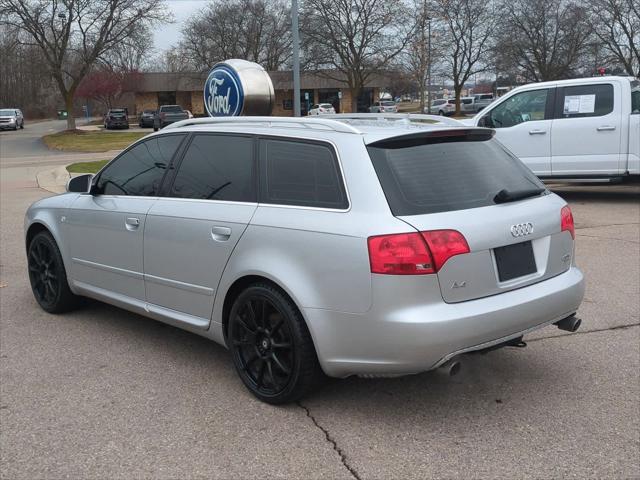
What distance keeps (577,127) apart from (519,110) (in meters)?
1.03

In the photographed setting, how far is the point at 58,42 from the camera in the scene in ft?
140

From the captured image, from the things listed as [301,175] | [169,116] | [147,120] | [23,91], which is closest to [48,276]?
[301,175]

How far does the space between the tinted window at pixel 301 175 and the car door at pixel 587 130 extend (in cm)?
811

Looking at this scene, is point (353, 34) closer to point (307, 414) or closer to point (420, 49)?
point (420, 49)

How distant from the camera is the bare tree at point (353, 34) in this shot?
4597 centimetres

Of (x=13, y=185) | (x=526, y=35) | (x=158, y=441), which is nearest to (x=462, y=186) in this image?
(x=158, y=441)

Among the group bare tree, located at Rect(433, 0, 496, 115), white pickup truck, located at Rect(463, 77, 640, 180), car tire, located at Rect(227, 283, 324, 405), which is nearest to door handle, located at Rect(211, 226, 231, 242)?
car tire, located at Rect(227, 283, 324, 405)

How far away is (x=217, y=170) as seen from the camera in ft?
13.9

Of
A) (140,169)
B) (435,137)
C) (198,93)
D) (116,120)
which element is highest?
(198,93)

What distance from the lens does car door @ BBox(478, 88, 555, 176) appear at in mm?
10961

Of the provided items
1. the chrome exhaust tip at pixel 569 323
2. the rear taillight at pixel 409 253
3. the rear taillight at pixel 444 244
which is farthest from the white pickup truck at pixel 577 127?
the rear taillight at pixel 409 253

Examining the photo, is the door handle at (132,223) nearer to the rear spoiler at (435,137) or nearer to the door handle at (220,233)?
the door handle at (220,233)

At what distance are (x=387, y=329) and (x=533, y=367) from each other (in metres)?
1.56

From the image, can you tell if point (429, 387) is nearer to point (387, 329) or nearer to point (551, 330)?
point (387, 329)
